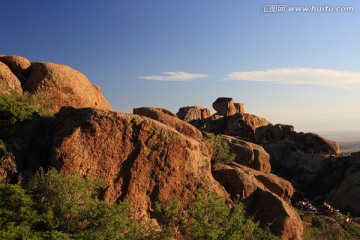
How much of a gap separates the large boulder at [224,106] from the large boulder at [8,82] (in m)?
65.4

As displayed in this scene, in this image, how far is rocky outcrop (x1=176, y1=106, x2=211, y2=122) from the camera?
69.6 m

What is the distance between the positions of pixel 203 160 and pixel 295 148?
37433 mm

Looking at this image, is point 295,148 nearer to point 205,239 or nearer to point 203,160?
point 203,160

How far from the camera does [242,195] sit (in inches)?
669

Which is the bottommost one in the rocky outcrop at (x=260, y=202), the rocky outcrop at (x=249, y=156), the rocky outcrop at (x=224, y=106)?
the rocky outcrop at (x=260, y=202)

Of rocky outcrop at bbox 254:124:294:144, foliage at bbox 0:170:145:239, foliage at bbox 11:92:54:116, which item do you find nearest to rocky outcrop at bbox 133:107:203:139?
foliage at bbox 11:92:54:116

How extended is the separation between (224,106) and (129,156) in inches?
2677

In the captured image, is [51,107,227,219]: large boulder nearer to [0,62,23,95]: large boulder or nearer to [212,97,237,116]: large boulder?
[0,62,23,95]: large boulder

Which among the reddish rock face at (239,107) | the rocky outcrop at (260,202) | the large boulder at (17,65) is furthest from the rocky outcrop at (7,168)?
the reddish rock face at (239,107)

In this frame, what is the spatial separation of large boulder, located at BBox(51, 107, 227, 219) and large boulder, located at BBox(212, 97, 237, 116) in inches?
2576

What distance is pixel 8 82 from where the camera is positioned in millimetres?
16281

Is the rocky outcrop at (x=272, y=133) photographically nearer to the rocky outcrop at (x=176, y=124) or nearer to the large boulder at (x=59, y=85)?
the rocky outcrop at (x=176, y=124)

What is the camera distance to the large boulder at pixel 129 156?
12.5 metres

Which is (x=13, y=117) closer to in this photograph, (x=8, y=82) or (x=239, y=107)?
(x=8, y=82)
